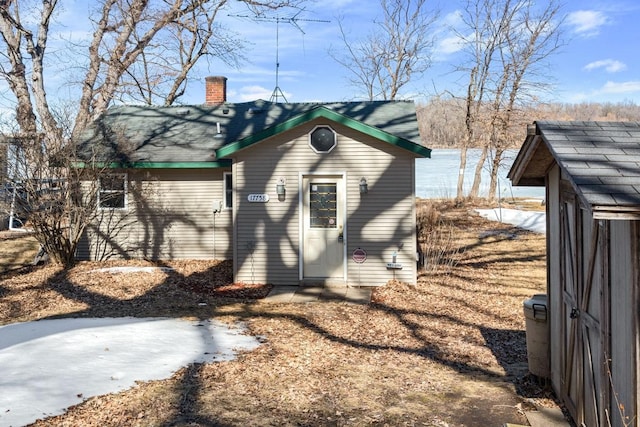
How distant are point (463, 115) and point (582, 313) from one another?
110ft

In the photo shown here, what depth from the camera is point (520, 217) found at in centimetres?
2316

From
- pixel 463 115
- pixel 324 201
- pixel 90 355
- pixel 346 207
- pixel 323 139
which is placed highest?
pixel 463 115

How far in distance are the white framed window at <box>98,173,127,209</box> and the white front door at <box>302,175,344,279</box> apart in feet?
16.6

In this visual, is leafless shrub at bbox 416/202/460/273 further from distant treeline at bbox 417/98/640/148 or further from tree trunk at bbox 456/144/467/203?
distant treeline at bbox 417/98/640/148

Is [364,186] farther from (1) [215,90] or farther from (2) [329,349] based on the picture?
(1) [215,90]

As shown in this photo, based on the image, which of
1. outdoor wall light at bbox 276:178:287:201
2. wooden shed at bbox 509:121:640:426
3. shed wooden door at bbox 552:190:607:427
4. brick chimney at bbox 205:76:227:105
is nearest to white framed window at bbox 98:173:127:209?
outdoor wall light at bbox 276:178:287:201

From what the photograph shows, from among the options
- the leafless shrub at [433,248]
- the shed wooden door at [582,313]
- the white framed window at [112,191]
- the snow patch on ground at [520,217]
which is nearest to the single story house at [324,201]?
the leafless shrub at [433,248]

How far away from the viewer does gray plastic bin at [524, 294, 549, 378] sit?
5.89 meters

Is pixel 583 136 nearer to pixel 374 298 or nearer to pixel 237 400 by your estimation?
pixel 237 400

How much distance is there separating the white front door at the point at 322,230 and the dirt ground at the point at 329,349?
44.1 inches

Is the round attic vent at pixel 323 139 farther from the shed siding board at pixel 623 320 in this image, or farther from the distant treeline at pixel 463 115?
the distant treeline at pixel 463 115

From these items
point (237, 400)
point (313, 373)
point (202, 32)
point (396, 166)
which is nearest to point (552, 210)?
point (313, 373)

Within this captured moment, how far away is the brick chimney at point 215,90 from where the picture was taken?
17.0m

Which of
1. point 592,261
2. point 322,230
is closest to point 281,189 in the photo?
point 322,230
